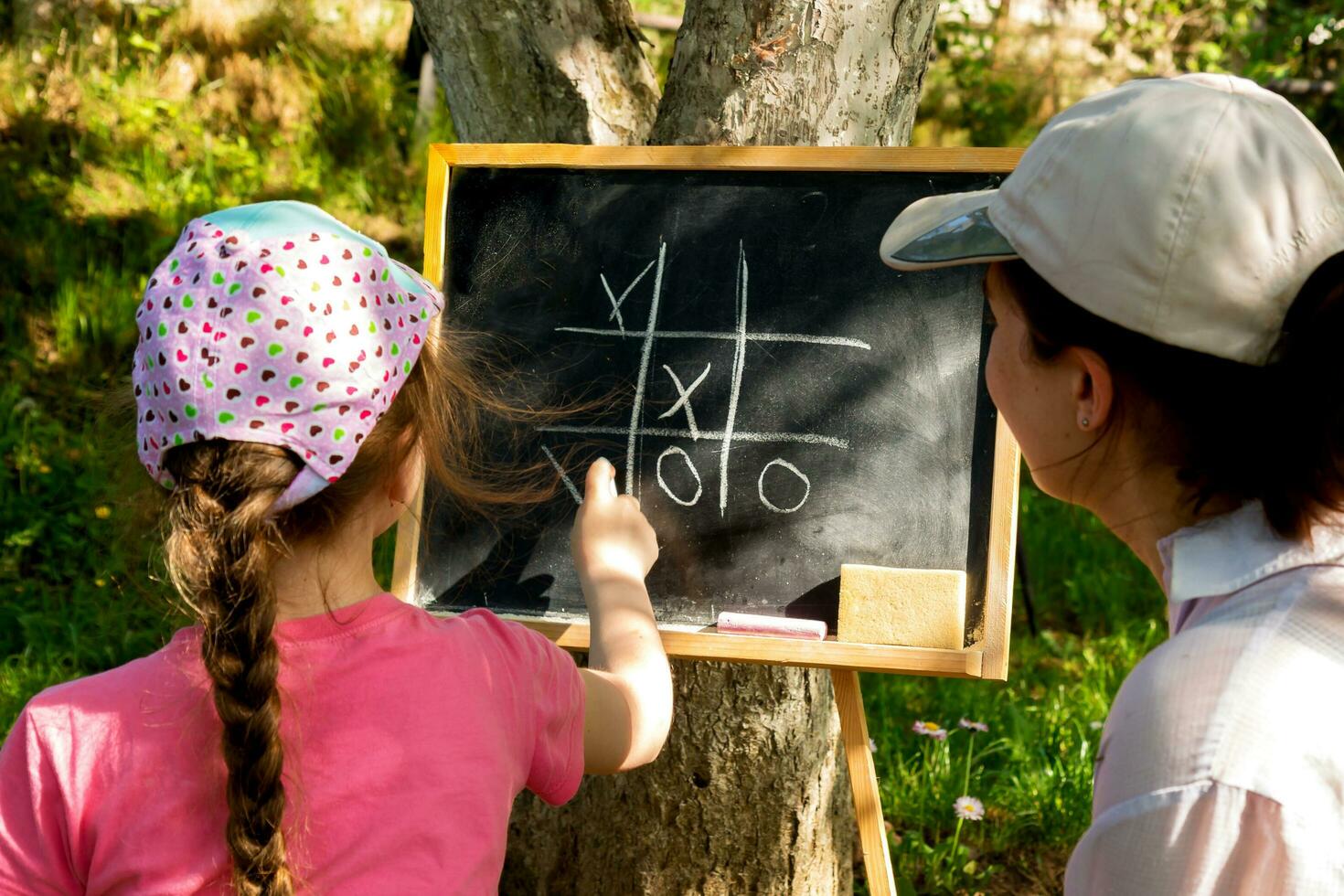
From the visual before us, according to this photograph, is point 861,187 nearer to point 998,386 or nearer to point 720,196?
point 720,196

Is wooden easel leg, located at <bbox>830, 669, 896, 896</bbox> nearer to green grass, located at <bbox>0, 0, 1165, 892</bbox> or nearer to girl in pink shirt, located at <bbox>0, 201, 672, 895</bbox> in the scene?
girl in pink shirt, located at <bbox>0, 201, 672, 895</bbox>

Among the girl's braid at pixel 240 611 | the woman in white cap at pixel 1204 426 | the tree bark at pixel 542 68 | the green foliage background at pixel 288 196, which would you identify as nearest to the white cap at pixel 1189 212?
the woman in white cap at pixel 1204 426

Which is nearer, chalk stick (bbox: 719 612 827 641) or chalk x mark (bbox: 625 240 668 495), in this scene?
chalk stick (bbox: 719 612 827 641)

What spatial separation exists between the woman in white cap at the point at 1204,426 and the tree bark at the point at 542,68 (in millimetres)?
1591

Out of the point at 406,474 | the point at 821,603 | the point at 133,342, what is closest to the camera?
the point at 406,474

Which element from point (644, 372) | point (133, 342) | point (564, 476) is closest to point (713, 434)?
point (644, 372)

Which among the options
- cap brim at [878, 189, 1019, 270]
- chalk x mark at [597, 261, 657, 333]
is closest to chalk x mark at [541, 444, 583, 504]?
chalk x mark at [597, 261, 657, 333]

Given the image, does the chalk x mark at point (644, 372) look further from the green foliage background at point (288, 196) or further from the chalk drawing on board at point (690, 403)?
the green foliage background at point (288, 196)

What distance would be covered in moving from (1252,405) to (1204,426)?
0.05 meters

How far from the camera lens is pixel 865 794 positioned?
225cm

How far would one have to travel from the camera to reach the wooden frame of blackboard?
2.06 m

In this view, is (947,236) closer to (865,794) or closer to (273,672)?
(273,672)

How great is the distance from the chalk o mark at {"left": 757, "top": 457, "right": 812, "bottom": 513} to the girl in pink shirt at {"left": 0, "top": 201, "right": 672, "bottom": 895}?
75 cm

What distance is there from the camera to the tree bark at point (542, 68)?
2873mm
